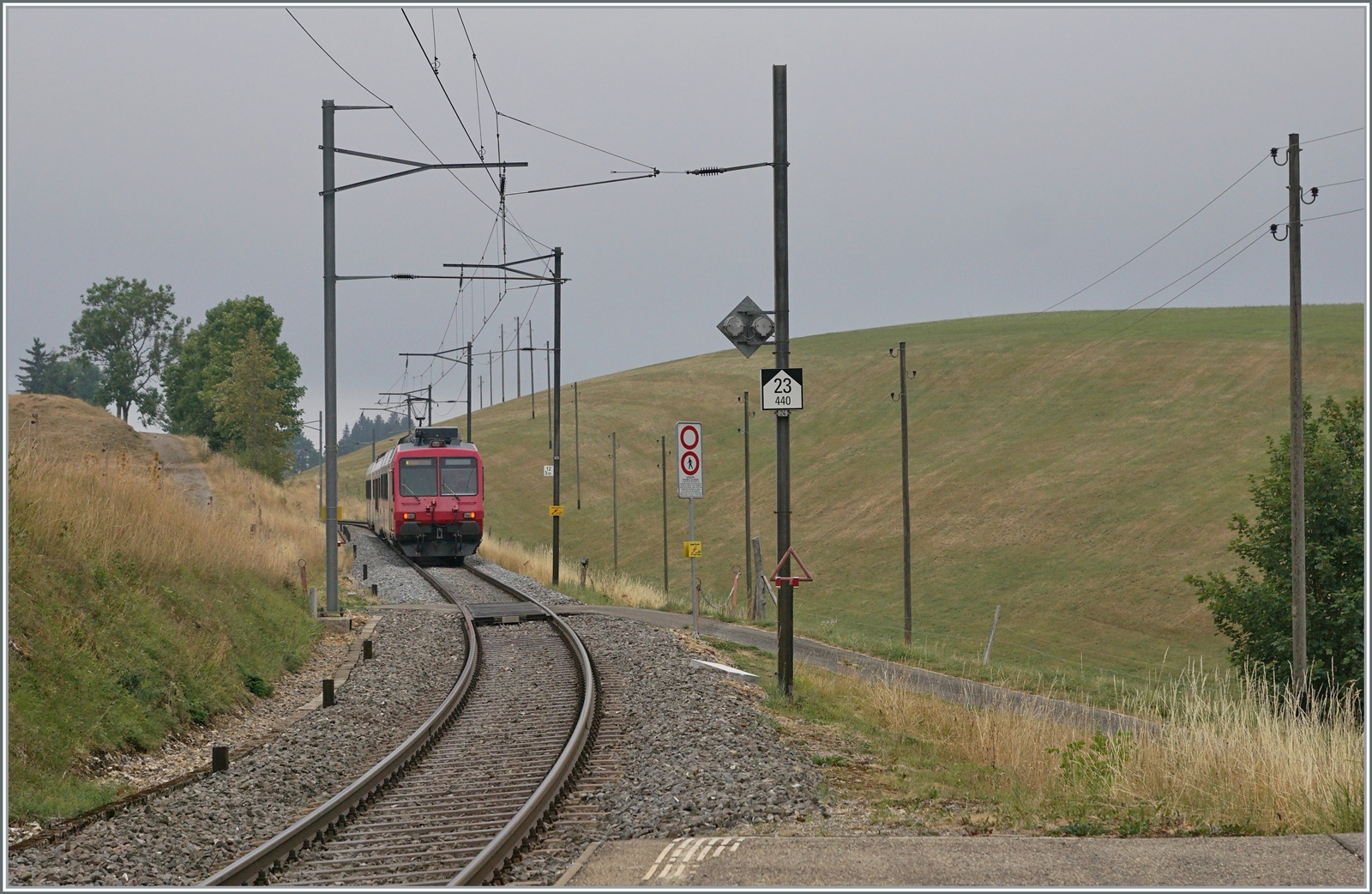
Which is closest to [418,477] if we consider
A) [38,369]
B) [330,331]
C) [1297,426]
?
[330,331]

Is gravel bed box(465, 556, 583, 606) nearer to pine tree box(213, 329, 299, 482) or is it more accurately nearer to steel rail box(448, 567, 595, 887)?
steel rail box(448, 567, 595, 887)

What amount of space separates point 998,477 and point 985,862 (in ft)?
233

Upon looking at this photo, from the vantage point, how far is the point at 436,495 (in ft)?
116

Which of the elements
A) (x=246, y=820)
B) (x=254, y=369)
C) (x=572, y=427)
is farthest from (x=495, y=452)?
(x=246, y=820)

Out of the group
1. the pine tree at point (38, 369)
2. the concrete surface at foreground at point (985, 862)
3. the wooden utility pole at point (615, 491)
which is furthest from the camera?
the pine tree at point (38, 369)

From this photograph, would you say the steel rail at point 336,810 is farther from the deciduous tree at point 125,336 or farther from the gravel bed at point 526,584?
the deciduous tree at point 125,336

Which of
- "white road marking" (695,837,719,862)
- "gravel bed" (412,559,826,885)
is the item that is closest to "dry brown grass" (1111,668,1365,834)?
"gravel bed" (412,559,826,885)

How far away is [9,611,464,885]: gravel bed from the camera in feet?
23.2

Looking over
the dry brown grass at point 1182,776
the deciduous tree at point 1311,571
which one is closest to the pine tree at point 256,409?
the deciduous tree at point 1311,571

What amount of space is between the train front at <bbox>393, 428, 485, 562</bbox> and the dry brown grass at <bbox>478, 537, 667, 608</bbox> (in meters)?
2.81

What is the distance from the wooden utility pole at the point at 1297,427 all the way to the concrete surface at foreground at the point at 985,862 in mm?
16994

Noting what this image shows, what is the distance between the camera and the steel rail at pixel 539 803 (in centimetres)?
668

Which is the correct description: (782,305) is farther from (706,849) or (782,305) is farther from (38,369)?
(38,369)

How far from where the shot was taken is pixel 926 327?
144 metres
